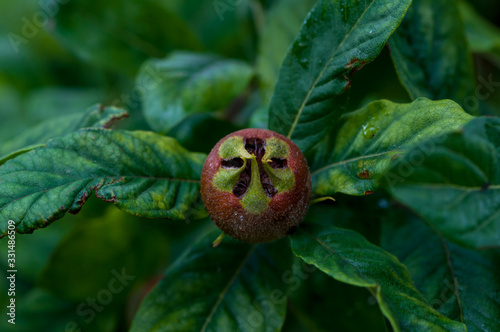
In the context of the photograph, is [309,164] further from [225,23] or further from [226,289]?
[225,23]

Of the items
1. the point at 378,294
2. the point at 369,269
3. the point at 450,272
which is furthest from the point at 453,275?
the point at 378,294

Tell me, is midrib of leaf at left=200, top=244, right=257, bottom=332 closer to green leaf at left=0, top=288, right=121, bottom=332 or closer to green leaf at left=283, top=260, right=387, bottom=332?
green leaf at left=283, top=260, right=387, bottom=332

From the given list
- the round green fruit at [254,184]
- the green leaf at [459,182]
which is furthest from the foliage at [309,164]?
the round green fruit at [254,184]

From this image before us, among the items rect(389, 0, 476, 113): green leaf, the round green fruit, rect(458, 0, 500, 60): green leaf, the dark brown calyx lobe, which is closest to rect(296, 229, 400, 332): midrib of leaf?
the round green fruit

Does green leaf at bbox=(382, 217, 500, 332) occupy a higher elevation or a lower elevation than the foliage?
lower

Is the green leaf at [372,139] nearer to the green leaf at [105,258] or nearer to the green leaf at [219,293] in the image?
the green leaf at [219,293]

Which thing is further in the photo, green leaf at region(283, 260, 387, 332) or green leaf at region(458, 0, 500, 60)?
green leaf at region(458, 0, 500, 60)

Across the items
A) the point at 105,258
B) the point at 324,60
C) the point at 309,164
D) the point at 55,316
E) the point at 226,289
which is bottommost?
the point at 55,316
